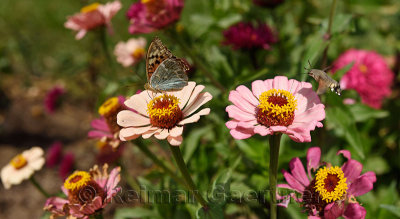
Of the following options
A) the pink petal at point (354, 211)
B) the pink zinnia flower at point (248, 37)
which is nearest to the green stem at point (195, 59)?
the pink zinnia flower at point (248, 37)

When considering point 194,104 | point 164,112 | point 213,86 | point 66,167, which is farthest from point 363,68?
point 66,167

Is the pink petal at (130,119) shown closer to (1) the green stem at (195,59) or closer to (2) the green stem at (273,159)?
(2) the green stem at (273,159)

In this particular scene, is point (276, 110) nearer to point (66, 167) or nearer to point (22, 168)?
point (22, 168)

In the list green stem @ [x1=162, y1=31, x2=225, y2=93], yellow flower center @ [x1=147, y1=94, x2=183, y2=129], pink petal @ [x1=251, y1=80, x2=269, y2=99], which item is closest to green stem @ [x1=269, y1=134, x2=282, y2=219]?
pink petal @ [x1=251, y1=80, x2=269, y2=99]

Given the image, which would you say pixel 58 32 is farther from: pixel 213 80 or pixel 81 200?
pixel 81 200

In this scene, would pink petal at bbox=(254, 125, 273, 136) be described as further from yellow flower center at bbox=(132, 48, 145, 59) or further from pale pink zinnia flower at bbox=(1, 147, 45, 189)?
yellow flower center at bbox=(132, 48, 145, 59)

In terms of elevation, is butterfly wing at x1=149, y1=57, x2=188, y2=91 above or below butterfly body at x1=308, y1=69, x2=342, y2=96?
above
